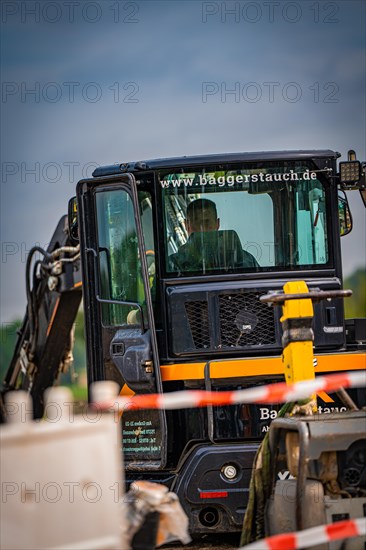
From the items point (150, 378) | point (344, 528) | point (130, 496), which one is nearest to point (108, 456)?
point (130, 496)

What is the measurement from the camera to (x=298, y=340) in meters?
7.58

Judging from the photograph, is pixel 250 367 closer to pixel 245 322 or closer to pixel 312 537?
pixel 245 322

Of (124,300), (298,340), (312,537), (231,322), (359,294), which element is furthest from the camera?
(359,294)

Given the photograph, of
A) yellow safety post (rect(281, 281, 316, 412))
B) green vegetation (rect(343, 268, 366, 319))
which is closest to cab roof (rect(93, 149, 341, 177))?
yellow safety post (rect(281, 281, 316, 412))

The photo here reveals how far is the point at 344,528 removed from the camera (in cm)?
629

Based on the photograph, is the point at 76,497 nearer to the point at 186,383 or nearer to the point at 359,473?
the point at 359,473

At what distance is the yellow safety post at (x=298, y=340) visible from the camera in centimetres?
757

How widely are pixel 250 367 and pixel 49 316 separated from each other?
16.7ft

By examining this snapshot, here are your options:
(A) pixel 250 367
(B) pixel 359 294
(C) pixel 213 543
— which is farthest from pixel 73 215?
(B) pixel 359 294

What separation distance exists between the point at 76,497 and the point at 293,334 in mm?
3030

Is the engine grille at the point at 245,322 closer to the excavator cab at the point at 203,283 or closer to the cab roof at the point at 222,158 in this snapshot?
the excavator cab at the point at 203,283

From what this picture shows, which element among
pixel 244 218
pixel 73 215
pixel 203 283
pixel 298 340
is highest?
pixel 73 215

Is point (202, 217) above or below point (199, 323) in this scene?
above

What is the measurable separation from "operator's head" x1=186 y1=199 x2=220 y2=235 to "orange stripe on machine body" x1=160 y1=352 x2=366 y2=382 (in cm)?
118
